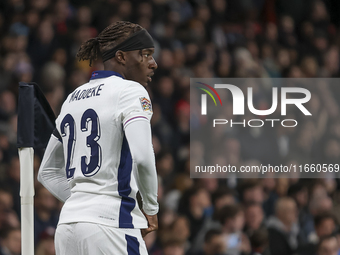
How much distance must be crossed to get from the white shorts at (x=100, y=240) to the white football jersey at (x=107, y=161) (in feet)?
0.09

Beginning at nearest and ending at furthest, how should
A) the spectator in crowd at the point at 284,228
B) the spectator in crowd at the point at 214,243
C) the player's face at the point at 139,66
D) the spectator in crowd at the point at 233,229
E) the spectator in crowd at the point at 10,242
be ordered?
the player's face at the point at 139,66 < the spectator in crowd at the point at 10,242 < the spectator in crowd at the point at 214,243 < the spectator in crowd at the point at 233,229 < the spectator in crowd at the point at 284,228

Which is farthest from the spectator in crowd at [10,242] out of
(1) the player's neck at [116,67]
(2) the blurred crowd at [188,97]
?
(1) the player's neck at [116,67]

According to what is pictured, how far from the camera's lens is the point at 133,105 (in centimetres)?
236

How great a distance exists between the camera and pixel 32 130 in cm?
298

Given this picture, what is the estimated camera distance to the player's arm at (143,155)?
7.49 ft

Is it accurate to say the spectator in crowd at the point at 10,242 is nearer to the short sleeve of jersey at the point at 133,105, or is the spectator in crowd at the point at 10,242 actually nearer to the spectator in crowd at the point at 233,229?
the spectator in crowd at the point at 233,229

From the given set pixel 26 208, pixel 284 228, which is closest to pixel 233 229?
pixel 284 228

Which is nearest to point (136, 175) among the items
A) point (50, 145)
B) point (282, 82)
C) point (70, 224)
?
point (70, 224)

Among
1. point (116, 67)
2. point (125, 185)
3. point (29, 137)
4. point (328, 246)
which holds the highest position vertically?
point (116, 67)

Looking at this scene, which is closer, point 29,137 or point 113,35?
point 113,35

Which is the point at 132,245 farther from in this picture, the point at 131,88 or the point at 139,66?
the point at 139,66

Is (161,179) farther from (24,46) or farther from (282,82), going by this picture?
(282,82)

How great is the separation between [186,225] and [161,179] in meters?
0.88

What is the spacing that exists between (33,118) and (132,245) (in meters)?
1.02
